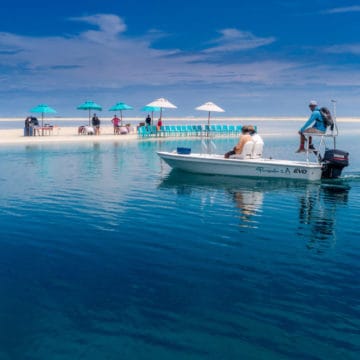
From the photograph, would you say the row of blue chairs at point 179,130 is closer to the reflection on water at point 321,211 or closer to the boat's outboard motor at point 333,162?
the boat's outboard motor at point 333,162

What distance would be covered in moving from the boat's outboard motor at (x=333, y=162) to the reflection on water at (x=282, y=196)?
16.4 inches

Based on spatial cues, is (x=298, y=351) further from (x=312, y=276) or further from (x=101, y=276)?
(x=101, y=276)

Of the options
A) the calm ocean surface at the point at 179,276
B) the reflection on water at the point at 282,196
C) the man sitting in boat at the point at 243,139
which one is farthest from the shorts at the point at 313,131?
the calm ocean surface at the point at 179,276

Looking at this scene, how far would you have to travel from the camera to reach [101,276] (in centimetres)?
782

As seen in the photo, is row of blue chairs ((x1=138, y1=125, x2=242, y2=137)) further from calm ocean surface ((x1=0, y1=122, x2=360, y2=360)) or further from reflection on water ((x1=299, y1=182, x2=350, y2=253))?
calm ocean surface ((x1=0, y1=122, x2=360, y2=360))

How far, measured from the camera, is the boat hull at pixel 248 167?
18.4 meters

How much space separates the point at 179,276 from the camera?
25.7ft

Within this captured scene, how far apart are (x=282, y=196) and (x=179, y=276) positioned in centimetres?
857

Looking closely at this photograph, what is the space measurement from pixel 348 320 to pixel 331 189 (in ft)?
38.2

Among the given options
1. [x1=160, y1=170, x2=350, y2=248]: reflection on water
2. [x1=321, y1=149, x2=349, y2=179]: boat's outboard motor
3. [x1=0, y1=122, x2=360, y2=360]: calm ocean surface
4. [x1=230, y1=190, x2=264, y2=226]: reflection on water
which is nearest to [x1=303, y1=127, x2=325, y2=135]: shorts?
[x1=321, y1=149, x2=349, y2=179]: boat's outboard motor

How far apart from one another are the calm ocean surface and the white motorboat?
9.17 ft

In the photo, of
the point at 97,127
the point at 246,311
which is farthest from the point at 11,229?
the point at 97,127

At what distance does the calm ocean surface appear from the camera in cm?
572

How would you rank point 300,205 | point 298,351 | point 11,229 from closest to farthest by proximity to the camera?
point 298,351
point 11,229
point 300,205
